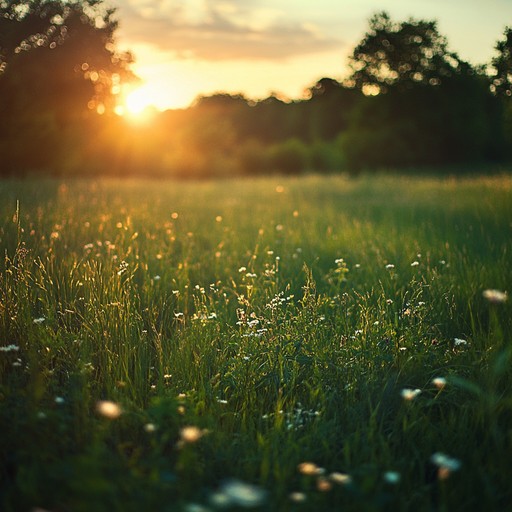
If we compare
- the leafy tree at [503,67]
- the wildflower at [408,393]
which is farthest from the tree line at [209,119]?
the wildflower at [408,393]

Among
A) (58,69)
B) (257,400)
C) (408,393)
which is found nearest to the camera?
(408,393)

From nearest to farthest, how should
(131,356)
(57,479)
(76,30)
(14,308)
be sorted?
1. (57,479)
2. (131,356)
3. (14,308)
4. (76,30)

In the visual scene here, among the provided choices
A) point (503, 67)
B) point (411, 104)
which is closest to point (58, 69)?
point (503, 67)

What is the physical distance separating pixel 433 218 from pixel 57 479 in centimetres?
846

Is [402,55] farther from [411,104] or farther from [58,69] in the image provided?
[58,69]

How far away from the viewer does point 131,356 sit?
302 cm

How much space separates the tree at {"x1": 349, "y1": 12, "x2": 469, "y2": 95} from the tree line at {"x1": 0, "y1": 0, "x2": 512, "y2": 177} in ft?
0.27

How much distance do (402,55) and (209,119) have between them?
685 inches

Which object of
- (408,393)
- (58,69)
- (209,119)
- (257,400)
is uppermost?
(209,119)

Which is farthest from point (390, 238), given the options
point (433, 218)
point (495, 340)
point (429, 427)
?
point (429, 427)

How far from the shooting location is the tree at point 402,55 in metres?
36.7

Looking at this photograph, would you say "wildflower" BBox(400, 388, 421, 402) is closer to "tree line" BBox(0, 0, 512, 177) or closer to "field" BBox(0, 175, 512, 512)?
"field" BBox(0, 175, 512, 512)

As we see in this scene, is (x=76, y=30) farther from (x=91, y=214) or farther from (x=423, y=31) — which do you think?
(x=423, y=31)

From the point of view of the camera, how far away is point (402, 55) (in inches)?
1468
